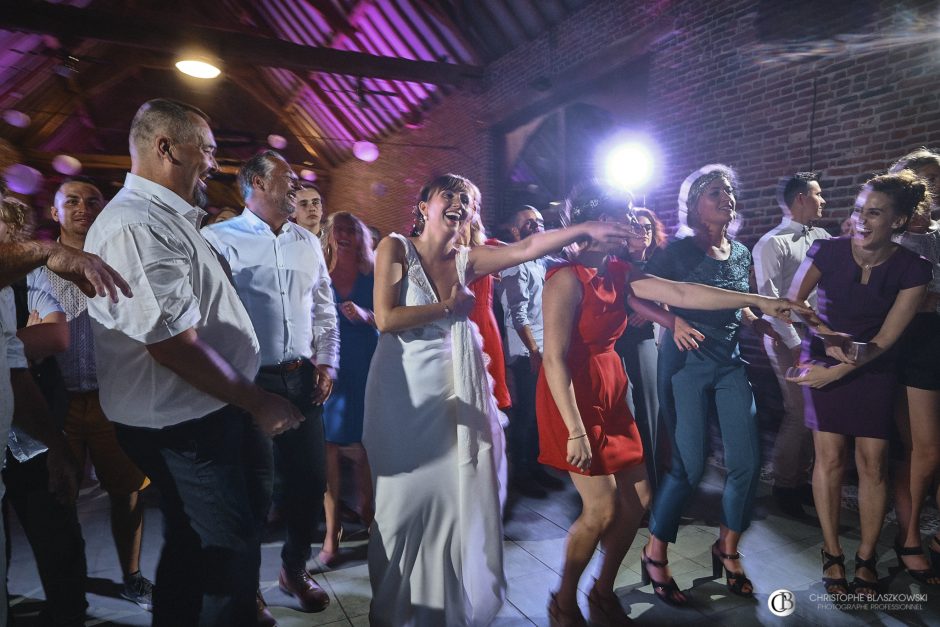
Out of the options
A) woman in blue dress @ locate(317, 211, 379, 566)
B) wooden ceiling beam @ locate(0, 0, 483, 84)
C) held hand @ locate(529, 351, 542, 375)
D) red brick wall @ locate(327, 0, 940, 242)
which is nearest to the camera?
woman in blue dress @ locate(317, 211, 379, 566)

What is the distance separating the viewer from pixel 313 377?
2.43 metres

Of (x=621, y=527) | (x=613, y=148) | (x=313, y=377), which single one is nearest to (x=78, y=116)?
(x=613, y=148)

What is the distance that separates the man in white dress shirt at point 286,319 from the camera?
2281 mm

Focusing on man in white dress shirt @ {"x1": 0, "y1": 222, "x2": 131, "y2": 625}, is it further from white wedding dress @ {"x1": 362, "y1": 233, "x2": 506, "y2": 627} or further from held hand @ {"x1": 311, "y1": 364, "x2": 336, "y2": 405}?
held hand @ {"x1": 311, "y1": 364, "x2": 336, "y2": 405}

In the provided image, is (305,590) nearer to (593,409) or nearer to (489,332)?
(593,409)

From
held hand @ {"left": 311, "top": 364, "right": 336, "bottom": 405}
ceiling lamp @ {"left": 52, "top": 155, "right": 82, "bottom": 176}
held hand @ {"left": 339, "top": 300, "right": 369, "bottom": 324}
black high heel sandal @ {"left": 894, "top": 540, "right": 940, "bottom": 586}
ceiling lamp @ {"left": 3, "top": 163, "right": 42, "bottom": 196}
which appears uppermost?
ceiling lamp @ {"left": 52, "top": 155, "right": 82, "bottom": 176}

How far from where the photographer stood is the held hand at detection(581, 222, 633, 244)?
190 cm

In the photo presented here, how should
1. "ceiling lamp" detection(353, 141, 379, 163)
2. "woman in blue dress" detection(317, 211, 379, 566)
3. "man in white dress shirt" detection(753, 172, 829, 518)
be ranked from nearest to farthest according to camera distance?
1. "woman in blue dress" detection(317, 211, 379, 566)
2. "man in white dress shirt" detection(753, 172, 829, 518)
3. "ceiling lamp" detection(353, 141, 379, 163)

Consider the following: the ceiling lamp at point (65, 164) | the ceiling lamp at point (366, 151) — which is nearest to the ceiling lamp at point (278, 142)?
the ceiling lamp at point (366, 151)

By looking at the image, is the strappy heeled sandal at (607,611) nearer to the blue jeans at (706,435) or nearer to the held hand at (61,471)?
the blue jeans at (706,435)

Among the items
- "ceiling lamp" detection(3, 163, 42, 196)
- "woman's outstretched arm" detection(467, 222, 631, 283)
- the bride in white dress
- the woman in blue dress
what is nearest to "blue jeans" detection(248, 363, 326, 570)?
the bride in white dress

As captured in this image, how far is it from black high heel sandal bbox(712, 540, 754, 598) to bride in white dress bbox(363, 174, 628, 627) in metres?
1.16

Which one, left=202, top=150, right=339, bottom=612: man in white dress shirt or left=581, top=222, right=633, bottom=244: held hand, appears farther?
left=202, top=150, right=339, bottom=612: man in white dress shirt

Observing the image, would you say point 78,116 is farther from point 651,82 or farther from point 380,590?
point 380,590
